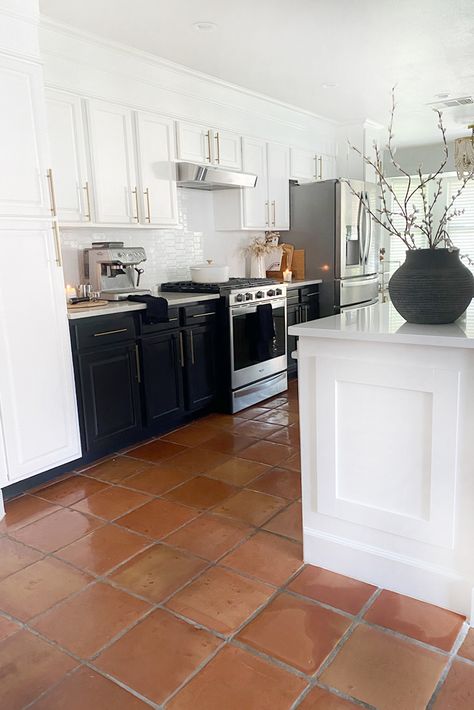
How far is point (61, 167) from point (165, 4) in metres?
1.12

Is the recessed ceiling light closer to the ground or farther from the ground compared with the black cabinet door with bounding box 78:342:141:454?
farther from the ground

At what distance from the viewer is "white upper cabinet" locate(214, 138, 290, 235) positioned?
494 cm

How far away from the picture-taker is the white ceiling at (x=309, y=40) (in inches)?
120

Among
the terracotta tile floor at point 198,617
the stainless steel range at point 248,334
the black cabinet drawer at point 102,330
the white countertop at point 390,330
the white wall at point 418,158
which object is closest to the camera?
the terracotta tile floor at point 198,617

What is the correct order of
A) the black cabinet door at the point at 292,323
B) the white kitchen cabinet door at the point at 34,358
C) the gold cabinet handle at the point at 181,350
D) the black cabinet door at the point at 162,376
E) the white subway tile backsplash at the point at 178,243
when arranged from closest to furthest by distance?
the white kitchen cabinet door at the point at 34,358
the black cabinet door at the point at 162,376
the white subway tile backsplash at the point at 178,243
the gold cabinet handle at the point at 181,350
the black cabinet door at the point at 292,323

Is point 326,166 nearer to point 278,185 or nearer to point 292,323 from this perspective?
point 278,185

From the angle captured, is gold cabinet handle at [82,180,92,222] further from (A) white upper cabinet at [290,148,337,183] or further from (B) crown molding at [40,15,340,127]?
(A) white upper cabinet at [290,148,337,183]

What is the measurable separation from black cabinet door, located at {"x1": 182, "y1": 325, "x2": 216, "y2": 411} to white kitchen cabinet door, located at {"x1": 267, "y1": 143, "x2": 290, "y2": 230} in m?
1.73

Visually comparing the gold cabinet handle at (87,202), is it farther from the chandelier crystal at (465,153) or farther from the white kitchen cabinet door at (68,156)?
the chandelier crystal at (465,153)

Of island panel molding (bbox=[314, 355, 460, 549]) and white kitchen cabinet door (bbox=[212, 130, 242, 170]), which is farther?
white kitchen cabinet door (bbox=[212, 130, 242, 170])

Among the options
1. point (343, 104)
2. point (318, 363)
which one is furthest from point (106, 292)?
point (343, 104)

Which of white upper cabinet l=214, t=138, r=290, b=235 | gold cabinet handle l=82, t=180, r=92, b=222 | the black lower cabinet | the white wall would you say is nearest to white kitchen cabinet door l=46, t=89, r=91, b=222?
gold cabinet handle l=82, t=180, r=92, b=222

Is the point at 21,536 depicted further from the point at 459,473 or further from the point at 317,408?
the point at 459,473

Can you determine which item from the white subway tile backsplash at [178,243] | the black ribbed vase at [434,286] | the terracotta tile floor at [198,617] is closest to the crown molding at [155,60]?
the white subway tile backsplash at [178,243]
